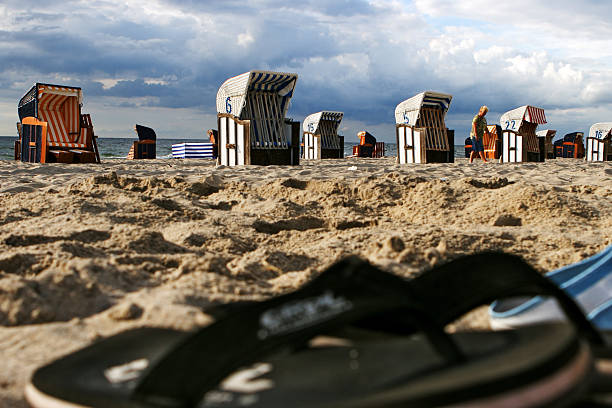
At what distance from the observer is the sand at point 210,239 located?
1.50 m

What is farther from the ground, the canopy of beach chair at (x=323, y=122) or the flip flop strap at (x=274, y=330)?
the canopy of beach chair at (x=323, y=122)

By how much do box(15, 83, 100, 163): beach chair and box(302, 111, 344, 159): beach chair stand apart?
8.84 meters

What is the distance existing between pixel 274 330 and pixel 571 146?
73.7ft

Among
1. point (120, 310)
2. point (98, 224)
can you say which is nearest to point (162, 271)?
point (120, 310)

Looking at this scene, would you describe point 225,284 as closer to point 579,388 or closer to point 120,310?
point 120,310

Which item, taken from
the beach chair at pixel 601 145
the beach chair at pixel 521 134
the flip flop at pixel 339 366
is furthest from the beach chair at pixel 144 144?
the flip flop at pixel 339 366

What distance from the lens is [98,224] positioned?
2736 mm

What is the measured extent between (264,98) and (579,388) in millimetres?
9705

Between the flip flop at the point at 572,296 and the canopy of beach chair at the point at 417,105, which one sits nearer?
the flip flop at the point at 572,296

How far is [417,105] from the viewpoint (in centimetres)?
1146

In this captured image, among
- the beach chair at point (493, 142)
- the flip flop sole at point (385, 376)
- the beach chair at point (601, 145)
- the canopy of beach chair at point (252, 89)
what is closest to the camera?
the flip flop sole at point (385, 376)

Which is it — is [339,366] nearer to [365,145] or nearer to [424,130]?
[424,130]

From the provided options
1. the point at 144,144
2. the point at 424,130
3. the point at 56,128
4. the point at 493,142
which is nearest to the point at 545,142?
the point at 493,142

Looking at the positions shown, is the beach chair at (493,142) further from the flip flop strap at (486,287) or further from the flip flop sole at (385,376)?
the flip flop sole at (385,376)
